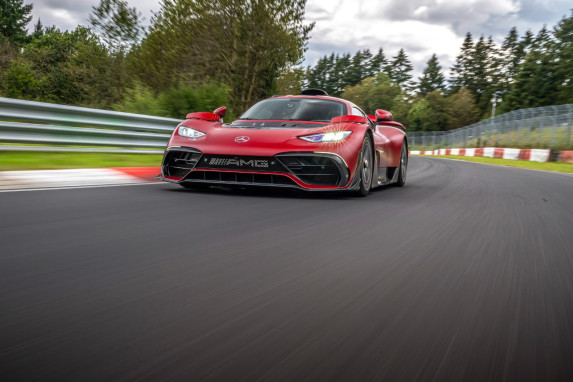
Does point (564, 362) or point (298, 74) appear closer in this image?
point (564, 362)

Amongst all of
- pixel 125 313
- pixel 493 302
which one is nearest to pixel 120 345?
pixel 125 313

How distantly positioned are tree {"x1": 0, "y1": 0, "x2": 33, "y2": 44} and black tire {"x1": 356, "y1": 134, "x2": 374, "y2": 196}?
96.3 metres

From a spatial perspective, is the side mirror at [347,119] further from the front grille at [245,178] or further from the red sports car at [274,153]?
the front grille at [245,178]

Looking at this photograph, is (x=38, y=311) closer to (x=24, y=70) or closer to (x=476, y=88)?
(x=24, y=70)

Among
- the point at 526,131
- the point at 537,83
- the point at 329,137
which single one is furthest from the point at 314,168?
the point at 537,83

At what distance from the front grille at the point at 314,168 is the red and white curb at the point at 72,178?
95.4 inches

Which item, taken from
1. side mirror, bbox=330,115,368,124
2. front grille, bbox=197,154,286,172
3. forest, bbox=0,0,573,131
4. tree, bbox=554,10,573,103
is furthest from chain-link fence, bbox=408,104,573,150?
tree, bbox=554,10,573,103

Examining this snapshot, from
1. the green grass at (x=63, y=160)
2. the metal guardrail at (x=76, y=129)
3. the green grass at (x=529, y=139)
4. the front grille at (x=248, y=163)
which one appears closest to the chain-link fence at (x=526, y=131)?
the green grass at (x=529, y=139)

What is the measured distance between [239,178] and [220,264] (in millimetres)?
3099

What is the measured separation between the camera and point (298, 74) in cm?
2753

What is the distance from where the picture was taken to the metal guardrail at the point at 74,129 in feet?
25.3

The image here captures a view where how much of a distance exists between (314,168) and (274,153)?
1.46 feet

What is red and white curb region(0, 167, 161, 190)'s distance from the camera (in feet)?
20.2

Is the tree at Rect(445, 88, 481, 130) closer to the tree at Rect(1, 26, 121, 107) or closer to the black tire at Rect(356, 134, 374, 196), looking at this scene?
the tree at Rect(1, 26, 121, 107)
